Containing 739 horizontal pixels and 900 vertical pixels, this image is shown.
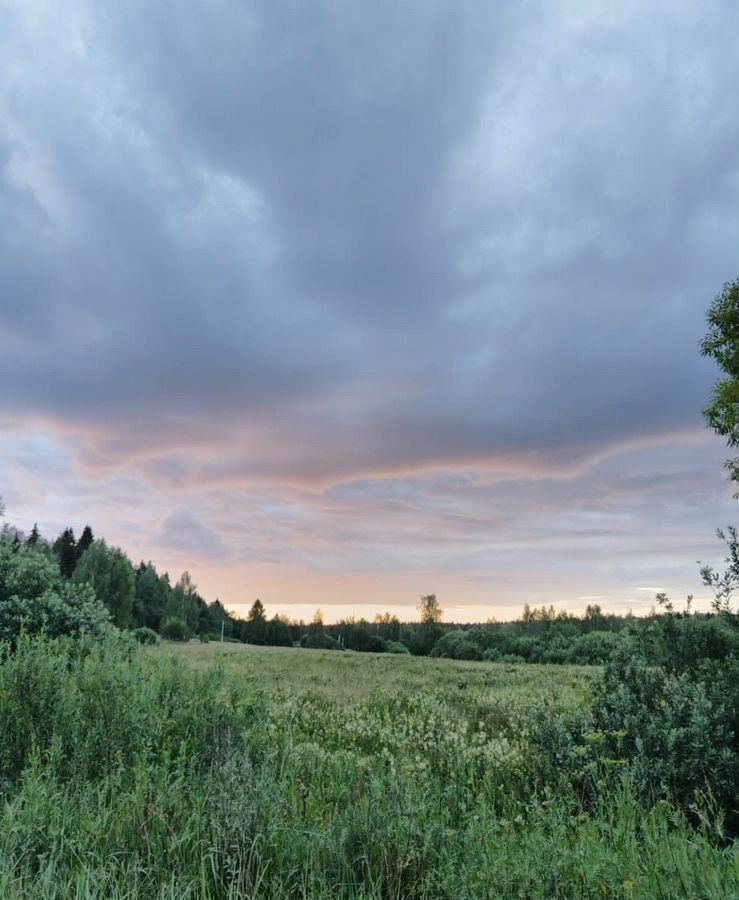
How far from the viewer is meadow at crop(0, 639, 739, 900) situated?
141 inches

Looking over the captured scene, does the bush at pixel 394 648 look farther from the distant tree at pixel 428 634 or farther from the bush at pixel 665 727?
the bush at pixel 665 727

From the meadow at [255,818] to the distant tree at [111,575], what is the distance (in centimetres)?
6586

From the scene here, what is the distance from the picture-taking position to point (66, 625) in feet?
37.1

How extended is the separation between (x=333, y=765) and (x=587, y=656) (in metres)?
33.7

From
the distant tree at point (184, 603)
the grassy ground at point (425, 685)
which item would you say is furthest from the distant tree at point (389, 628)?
the grassy ground at point (425, 685)

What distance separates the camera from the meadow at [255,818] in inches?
141

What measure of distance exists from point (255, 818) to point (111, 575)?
72059 millimetres

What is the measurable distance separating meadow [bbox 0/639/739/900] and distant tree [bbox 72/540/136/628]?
6586 cm

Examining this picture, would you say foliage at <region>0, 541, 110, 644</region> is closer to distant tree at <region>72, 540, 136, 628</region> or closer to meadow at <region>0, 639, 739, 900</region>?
meadow at <region>0, 639, 739, 900</region>

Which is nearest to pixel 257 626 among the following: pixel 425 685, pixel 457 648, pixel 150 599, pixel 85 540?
pixel 150 599

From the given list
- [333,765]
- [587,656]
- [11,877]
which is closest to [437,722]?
[333,765]

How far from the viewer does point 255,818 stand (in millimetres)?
3963

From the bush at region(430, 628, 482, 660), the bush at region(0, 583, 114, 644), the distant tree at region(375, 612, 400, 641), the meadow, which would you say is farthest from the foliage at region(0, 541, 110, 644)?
the distant tree at region(375, 612, 400, 641)

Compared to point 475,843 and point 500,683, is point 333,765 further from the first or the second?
point 500,683
